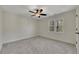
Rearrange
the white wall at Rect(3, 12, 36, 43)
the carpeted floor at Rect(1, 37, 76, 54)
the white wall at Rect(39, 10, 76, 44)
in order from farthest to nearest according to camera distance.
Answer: the white wall at Rect(3, 12, 36, 43) < the white wall at Rect(39, 10, 76, 44) < the carpeted floor at Rect(1, 37, 76, 54)

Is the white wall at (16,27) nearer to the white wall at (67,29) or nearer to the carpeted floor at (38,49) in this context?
the carpeted floor at (38,49)

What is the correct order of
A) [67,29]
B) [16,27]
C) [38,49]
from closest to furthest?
[38,49] → [67,29] → [16,27]

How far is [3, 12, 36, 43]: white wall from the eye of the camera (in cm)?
573

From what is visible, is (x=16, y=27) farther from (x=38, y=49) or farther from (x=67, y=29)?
(x=67, y=29)

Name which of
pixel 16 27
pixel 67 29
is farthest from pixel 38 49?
pixel 16 27

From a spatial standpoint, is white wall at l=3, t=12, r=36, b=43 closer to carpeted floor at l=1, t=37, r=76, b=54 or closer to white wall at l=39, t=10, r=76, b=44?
carpeted floor at l=1, t=37, r=76, b=54

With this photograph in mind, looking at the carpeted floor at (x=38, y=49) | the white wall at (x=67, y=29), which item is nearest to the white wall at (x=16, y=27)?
the carpeted floor at (x=38, y=49)

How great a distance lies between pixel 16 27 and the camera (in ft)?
22.3

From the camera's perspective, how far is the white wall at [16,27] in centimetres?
573

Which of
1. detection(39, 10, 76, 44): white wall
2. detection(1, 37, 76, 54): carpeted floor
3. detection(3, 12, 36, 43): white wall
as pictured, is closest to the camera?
detection(1, 37, 76, 54): carpeted floor

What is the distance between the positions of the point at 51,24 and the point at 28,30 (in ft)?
7.50

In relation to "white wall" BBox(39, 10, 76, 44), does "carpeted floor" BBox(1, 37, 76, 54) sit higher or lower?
lower

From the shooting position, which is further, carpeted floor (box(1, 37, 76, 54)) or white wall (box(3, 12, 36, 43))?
white wall (box(3, 12, 36, 43))

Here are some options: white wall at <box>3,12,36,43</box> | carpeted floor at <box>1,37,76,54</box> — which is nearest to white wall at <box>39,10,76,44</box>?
carpeted floor at <box>1,37,76,54</box>
